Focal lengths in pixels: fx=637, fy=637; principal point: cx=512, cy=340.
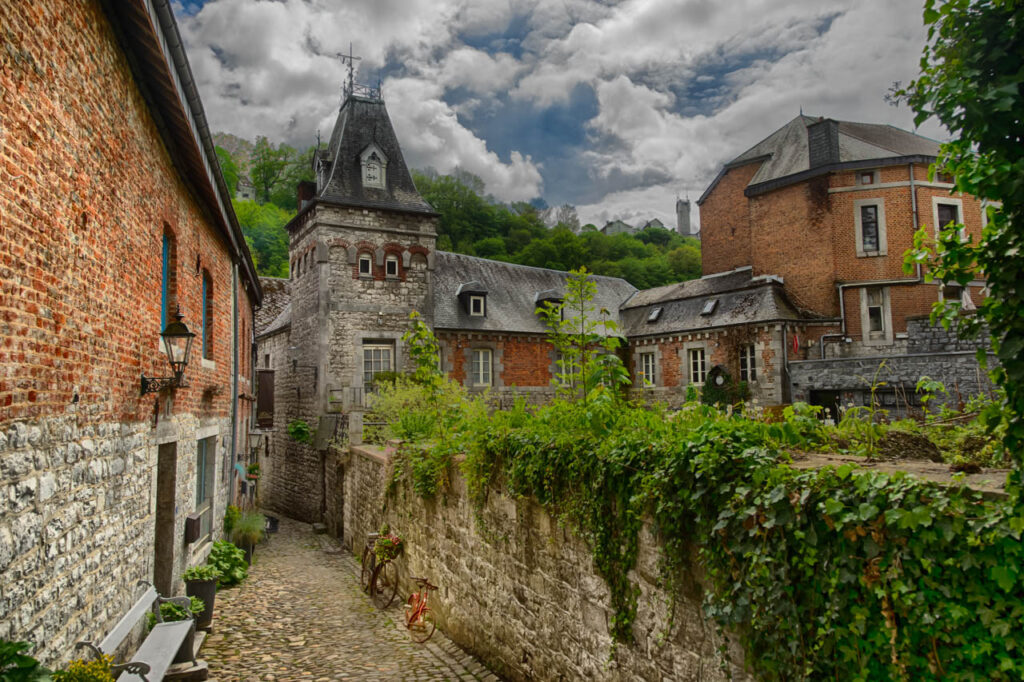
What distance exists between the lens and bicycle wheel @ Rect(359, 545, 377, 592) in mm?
10703

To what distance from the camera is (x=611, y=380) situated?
5969mm

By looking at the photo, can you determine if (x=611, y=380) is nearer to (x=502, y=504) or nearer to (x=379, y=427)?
(x=502, y=504)

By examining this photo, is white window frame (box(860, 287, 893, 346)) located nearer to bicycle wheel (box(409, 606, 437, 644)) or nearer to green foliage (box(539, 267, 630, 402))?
green foliage (box(539, 267, 630, 402))

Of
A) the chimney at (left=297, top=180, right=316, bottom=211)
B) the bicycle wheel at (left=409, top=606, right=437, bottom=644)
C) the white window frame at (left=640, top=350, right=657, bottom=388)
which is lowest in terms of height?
the bicycle wheel at (left=409, top=606, right=437, bottom=644)

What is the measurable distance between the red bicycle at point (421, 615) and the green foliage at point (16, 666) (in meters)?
6.17

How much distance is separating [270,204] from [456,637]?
45.4 meters

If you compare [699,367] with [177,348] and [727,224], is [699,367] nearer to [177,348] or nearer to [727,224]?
[727,224]

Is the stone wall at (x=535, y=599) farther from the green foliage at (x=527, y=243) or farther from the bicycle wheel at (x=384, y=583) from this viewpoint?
the green foliage at (x=527, y=243)

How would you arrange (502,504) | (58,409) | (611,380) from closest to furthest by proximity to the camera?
(58,409)
(611,380)
(502,504)

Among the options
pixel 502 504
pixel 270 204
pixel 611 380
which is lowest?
pixel 502 504

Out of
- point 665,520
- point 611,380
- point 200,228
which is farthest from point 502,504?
point 200,228

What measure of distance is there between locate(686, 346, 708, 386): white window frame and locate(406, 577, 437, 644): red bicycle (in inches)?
625

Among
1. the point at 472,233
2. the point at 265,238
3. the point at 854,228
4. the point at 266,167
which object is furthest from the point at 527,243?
the point at 854,228

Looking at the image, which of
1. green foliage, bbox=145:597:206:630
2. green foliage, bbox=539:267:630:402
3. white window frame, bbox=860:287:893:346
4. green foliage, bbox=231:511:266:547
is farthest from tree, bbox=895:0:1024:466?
white window frame, bbox=860:287:893:346
